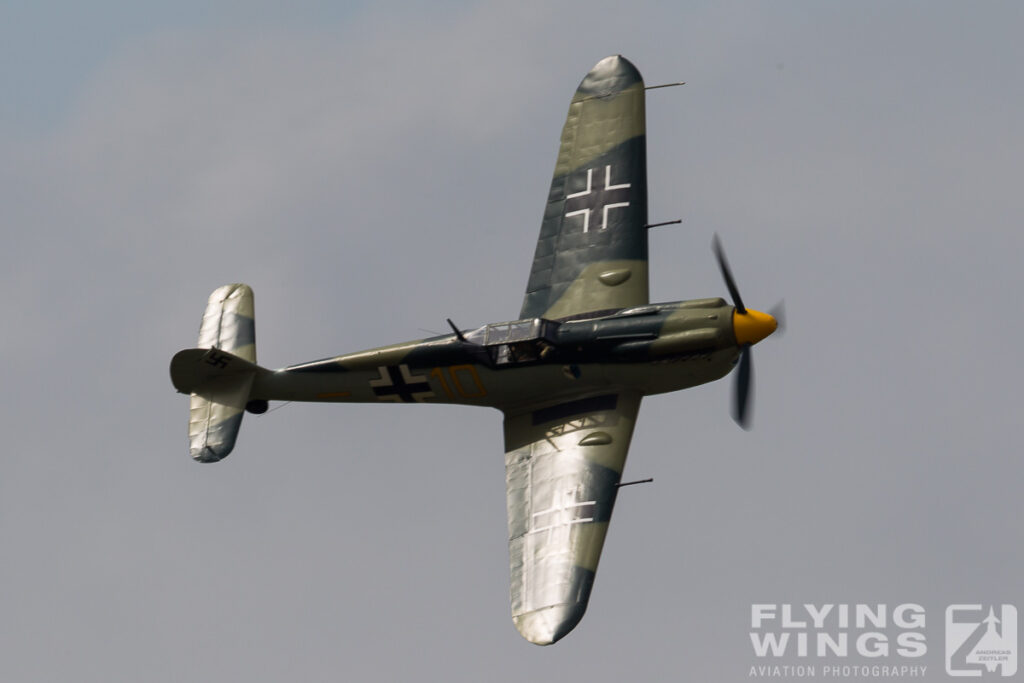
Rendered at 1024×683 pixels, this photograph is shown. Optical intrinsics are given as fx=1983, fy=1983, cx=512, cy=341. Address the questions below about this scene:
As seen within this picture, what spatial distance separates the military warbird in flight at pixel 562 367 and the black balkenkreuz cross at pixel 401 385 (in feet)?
0.08

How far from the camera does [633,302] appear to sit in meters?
35.2

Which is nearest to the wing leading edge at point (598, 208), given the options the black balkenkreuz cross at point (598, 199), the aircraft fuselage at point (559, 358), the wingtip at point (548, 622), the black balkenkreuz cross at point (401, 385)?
the black balkenkreuz cross at point (598, 199)

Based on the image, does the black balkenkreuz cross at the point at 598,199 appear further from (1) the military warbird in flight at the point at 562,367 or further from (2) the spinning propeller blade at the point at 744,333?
(2) the spinning propeller blade at the point at 744,333

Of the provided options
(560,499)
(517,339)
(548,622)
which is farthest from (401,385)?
(548,622)

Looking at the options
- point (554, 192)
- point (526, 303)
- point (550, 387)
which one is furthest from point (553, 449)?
point (554, 192)

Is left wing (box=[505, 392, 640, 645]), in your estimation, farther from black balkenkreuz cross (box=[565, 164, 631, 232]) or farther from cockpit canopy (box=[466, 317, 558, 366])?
black balkenkreuz cross (box=[565, 164, 631, 232])

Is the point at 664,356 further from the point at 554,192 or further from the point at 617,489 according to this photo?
the point at 554,192

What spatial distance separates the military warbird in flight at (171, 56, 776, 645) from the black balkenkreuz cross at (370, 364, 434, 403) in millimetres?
25

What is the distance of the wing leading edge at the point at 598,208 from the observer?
3559cm

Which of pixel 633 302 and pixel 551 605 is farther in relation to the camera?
pixel 633 302

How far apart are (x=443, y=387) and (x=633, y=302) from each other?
12.1ft

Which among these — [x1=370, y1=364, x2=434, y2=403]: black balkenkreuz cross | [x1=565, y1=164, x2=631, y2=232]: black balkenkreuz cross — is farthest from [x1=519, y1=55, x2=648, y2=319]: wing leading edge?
[x1=370, y1=364, x2=434, y2=403]: black balkenkreuz cross

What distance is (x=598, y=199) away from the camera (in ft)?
121

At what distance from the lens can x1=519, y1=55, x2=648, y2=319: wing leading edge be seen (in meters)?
35.6
